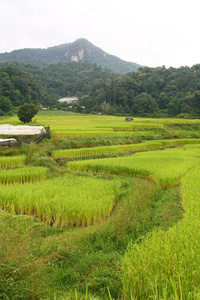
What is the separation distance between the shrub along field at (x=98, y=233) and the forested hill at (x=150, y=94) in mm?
34696

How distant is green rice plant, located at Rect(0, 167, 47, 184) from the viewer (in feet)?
A: 29.0

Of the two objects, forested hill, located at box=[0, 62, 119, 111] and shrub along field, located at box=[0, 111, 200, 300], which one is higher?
forested hill, located at box=[0, 62, 119, 111]

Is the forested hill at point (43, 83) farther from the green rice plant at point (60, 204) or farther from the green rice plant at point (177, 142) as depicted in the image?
the green rice plant at point (60, 204)

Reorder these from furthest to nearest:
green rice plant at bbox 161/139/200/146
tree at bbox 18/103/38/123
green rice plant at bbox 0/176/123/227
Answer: tree at bbox 18/103/38/123
green rice plant at bbox 161/139/200/146
green rice plant at bbox 0/176/123/227

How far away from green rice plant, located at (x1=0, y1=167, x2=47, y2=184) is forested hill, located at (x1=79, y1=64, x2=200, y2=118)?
119 feet

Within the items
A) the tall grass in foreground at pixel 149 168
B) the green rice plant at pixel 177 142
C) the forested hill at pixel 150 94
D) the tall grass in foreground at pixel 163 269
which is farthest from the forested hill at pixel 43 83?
the tall grass in foreground at pixel 163 269

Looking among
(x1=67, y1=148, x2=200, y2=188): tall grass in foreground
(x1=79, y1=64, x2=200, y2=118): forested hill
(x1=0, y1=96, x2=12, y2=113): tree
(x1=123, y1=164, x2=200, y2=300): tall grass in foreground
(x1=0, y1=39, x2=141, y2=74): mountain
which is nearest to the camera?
(x1=123, y1=164, x2=200, y2=300): tall grass in foreground

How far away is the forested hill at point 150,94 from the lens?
44.7 metres

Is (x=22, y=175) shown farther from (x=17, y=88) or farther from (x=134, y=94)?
(x=134, y=94)

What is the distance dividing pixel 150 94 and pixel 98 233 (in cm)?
5213

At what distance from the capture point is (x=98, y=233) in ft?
15.9

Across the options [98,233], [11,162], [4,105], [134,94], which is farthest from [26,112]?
[134,94]

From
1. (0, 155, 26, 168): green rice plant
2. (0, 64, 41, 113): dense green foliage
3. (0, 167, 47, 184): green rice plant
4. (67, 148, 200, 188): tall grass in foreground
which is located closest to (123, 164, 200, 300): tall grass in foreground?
(67, 148, 200, 188): tall grass in foreground

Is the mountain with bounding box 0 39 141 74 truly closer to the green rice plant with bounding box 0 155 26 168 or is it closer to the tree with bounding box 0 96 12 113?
the tree with bounding box 0 96 12 113
